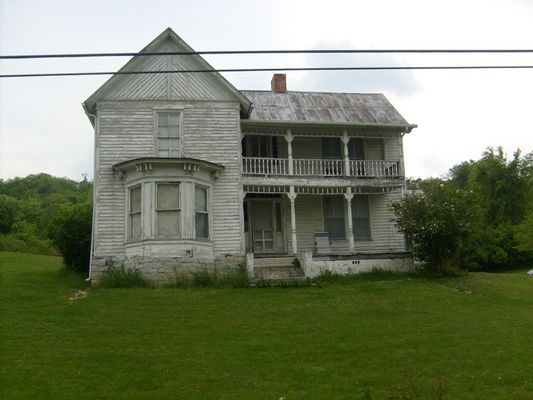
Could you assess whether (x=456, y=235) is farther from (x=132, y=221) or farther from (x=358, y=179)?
(x=132, y=221)

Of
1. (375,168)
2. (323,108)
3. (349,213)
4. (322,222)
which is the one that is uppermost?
(323,108)

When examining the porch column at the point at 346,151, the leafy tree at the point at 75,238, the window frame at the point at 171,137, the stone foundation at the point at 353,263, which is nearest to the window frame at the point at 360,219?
the porch column at the point at 346,151

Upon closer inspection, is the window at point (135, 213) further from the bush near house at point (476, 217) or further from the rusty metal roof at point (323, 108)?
the bush near house at point (476, 217)

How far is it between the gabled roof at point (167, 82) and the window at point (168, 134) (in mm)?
673

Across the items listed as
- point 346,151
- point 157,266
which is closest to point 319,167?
point 346,151

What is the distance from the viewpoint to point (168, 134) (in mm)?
19953

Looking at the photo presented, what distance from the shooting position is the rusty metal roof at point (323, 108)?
74.7ft

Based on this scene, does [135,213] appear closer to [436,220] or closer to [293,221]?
[293,221]

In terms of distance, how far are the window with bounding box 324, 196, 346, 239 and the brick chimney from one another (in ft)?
18.2

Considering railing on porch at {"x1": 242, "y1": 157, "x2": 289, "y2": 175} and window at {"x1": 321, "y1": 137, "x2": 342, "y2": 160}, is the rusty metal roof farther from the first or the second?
railing on porch at {"x1": 242, "y1": 157, "x2": 289, "y2": 175}

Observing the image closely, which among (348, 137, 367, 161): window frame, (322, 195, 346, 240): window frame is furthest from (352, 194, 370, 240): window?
(348, 137, 367, 161): window frame

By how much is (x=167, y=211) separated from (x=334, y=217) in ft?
26.3

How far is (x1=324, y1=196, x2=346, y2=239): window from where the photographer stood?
23547 millimetres

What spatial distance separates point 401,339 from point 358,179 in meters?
11.3
